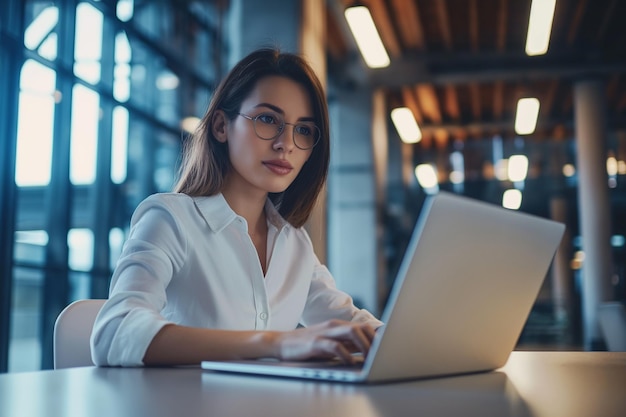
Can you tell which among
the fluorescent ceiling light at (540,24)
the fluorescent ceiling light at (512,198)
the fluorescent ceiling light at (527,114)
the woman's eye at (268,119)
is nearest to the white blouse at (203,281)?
the woman's eye at (268,119)

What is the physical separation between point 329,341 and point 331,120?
8639 mm

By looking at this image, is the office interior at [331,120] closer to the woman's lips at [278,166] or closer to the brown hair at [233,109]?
the brown hair at [233,109]

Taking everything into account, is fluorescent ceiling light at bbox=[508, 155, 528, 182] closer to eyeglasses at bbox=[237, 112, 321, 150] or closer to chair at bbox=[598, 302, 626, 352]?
chair at bbox=[598, 302, 626, 352]

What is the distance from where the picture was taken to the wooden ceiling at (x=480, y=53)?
791 centimetres

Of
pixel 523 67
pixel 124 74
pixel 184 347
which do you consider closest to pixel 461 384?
pixel 184 347

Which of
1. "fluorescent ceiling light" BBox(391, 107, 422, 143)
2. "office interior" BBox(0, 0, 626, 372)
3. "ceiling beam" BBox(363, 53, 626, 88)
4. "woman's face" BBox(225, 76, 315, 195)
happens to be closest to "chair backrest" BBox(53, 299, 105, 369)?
"woman's face" BBox(225, 76, 315, 195)

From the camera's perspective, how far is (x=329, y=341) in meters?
0.95

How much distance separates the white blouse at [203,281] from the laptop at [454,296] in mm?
231

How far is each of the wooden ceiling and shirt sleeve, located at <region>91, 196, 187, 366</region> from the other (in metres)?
5.75

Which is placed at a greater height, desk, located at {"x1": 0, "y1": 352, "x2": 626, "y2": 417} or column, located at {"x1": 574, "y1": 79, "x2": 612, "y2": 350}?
column, located at {"x1": 574, "y1": 79, "x2": 612, "y2": 350}

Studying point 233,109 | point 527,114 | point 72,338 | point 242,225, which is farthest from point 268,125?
point 527,114

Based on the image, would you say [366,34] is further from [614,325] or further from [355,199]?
[355,199]

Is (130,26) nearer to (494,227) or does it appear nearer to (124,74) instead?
(124,74)

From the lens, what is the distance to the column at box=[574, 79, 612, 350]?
29.3 feet
